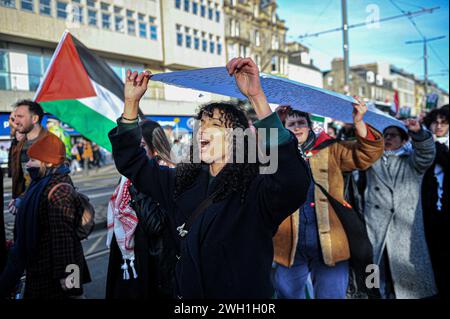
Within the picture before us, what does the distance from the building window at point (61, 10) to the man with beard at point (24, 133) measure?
2014 cm

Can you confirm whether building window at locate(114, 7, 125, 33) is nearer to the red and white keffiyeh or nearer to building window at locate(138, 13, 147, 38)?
building window at locate(138, 13, 147, 38)

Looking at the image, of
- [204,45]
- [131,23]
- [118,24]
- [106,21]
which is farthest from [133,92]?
[204,45]

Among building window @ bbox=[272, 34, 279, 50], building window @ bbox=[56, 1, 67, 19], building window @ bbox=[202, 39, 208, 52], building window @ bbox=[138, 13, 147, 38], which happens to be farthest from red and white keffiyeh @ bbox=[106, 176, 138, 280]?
building window @ bbox=[272, 34, 279, 50]

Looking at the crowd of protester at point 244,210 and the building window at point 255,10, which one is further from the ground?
the building window at point 255,10

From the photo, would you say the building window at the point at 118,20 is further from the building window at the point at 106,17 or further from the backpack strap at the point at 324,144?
the backpack strap at the point at 324,144

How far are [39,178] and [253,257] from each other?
1907 millimetres

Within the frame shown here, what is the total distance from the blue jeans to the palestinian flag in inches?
92.9

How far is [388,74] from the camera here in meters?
75.9

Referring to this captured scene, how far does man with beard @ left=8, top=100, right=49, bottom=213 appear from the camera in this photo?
3707mm

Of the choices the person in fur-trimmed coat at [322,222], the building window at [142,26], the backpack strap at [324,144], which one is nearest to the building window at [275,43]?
the building window at [142,26]

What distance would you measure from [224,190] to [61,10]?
23.0 m

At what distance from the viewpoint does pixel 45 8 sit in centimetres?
2005

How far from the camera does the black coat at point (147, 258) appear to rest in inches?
103
